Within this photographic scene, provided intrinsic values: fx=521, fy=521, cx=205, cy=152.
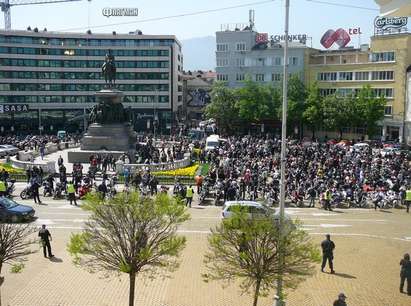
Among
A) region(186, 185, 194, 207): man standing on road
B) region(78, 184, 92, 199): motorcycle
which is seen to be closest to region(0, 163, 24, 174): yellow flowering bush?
region(78, 184, 92, 199): motorcycle

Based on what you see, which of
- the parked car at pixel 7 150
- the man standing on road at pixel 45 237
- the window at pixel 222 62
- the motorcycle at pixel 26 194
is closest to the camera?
the man standing on road at pixel 45 237

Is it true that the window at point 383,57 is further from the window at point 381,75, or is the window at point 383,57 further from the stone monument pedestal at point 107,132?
the stone monument pedestal at point 107,132

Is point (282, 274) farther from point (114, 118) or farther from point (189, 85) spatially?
point (189, 85)

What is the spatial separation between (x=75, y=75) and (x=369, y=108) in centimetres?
5703

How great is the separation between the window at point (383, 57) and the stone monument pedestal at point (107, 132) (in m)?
42.3

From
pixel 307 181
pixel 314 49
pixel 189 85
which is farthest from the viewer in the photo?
pixel 189 85

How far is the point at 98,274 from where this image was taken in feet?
67.3

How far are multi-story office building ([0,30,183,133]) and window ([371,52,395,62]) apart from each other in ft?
133

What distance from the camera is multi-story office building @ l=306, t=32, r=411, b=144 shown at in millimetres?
73188

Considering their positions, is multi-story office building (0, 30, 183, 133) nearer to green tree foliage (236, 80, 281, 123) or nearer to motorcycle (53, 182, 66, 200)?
green tree foliage (236, 80, 281, 123)

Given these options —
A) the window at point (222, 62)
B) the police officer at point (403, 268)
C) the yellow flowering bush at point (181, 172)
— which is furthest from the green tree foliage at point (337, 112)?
the police officer at point (403, 268)

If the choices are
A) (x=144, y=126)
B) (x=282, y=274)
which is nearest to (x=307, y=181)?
(x=282, y=274)

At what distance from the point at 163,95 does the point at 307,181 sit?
71707 mm

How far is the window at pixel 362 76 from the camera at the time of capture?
78875 millimetres
